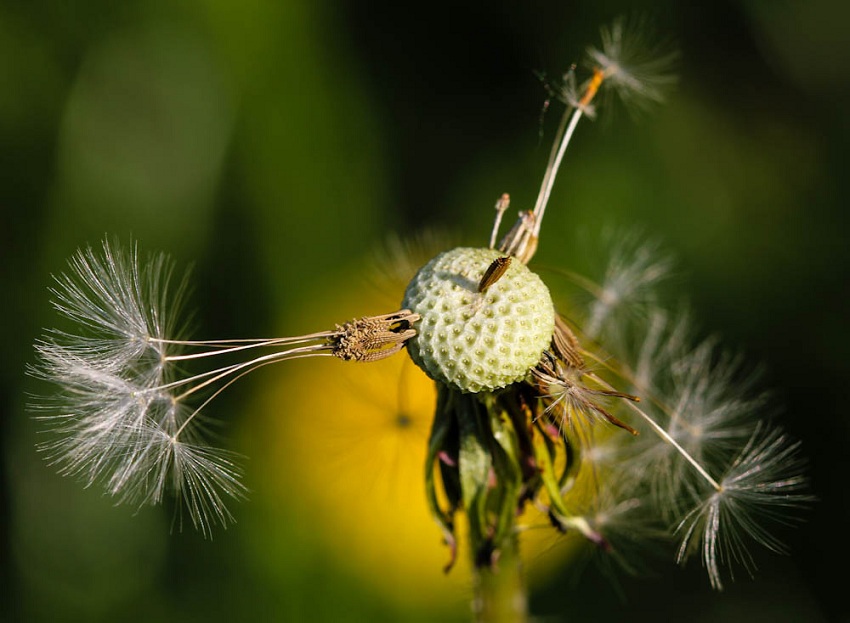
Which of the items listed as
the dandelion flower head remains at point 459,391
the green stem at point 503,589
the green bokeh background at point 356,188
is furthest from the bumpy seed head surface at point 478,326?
the green bokeh background at point 356,188

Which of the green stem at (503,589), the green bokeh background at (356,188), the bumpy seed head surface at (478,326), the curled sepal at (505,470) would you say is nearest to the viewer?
the bumpy seed head surface at (478,326)

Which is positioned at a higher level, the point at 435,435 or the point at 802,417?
the point at 802,417

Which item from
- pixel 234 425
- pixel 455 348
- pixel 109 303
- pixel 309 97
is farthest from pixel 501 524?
pixel 309 97

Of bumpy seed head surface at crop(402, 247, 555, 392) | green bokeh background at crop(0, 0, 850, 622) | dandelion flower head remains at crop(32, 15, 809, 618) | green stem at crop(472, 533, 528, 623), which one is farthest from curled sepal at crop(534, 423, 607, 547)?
green bokeh background at crop(0, 0, 850, 622)

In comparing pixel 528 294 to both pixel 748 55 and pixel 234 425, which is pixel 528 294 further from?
pixel 748 55

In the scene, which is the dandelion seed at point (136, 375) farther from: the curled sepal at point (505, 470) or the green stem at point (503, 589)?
the green stem at point (503, 589)

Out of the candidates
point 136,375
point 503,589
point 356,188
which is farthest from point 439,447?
point 356,188

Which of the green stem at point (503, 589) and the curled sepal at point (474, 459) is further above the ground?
the curled sepal at point (474, 459)
